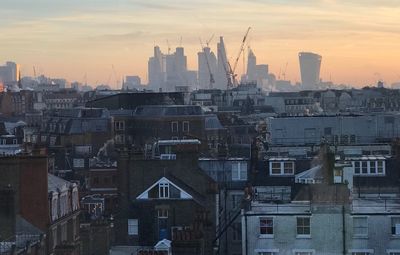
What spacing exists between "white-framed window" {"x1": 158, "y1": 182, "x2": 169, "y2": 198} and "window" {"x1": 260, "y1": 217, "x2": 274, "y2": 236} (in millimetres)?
7019

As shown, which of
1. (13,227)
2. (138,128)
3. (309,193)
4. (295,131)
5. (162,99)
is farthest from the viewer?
(162,99)

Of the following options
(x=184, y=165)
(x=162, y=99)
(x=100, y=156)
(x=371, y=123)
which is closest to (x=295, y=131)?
(x=371, y=123)

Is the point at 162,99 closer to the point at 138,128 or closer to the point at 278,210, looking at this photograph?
the point at 138,128

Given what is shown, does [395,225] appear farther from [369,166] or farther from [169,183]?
[169,183]

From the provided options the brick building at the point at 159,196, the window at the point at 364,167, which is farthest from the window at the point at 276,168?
the window at the point at 364,167

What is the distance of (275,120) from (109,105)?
54.0 m

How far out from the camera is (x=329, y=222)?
35.5 m

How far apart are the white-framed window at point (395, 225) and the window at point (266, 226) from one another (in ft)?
13.6

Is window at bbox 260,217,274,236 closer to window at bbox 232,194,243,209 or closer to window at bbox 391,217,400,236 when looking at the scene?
window at bbox 391,217,400,236

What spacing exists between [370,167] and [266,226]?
919cm

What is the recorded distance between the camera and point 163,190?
42.0 meters

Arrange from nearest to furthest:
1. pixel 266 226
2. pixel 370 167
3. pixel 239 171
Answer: pixel 266 226
pixel 370 167
pixel 239 171

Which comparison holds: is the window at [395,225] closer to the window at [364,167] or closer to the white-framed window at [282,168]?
the window at [364,167]

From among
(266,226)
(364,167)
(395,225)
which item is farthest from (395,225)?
(364,167)
